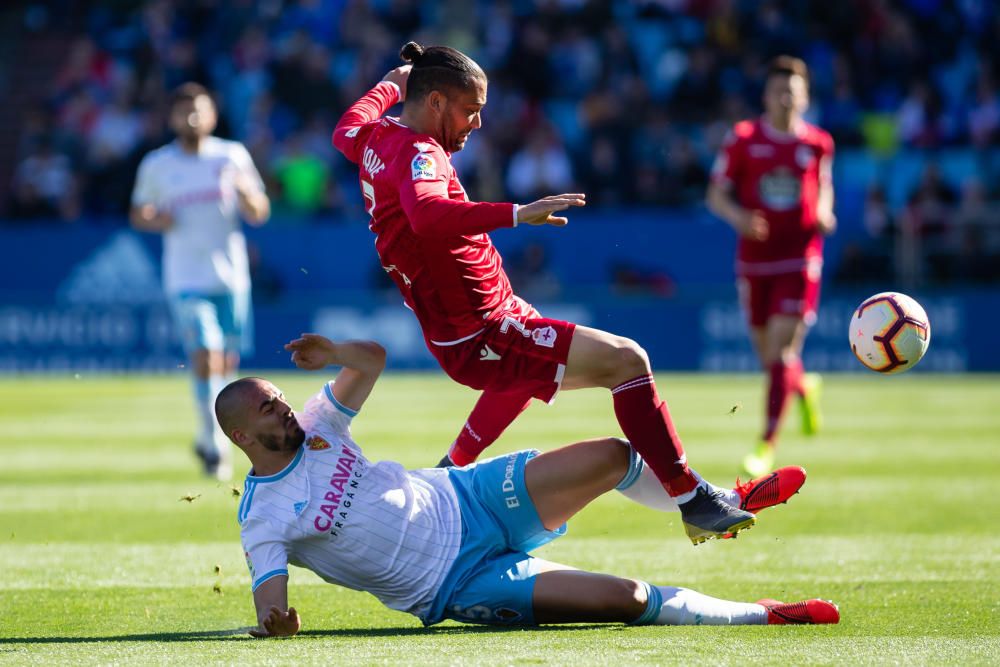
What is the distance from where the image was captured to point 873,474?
10250mm

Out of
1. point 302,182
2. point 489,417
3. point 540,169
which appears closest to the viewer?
point 489,417

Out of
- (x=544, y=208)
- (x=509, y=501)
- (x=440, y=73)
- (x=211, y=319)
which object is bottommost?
(x=211, y=319)

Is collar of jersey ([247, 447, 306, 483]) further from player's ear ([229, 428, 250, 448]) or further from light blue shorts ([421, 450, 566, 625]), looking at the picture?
light blue shorts ([421, 450, 566, 625])

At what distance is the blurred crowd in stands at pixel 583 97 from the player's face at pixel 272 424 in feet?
49.1

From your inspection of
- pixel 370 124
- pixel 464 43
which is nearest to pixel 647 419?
pixel 370 124

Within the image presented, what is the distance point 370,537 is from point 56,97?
2166 cm

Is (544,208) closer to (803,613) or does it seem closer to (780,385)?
(803,613)

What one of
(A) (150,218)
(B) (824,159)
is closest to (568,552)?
(A) (150,218)

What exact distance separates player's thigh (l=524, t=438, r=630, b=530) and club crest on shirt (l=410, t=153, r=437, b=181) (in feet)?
3.80

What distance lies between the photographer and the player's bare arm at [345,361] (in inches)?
221

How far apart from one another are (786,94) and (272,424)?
656 cm

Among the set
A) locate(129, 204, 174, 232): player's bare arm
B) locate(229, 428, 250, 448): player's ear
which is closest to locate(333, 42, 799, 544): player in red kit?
locate(229, 428, 250, 448): player's ear

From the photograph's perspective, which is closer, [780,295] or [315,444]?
[315,444]

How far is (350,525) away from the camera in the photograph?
5203 millimetres
